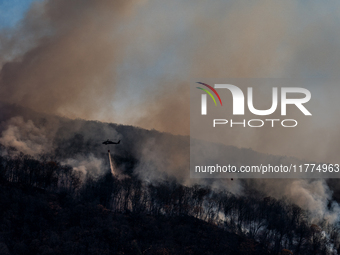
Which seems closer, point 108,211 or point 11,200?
point 11,200

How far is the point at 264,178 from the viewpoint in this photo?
143875 millimetres

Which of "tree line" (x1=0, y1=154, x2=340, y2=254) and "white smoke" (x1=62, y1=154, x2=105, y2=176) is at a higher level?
"white smoke" (x1=62, y1=154, x2=105, y2=176)

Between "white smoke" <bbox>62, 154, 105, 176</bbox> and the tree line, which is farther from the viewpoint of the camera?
"white smoke" <bbox>62, 154, 105, 176</bbox>

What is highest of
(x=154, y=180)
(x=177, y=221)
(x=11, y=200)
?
(x=154, y=180)

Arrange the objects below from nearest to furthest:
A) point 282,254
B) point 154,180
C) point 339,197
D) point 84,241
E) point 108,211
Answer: point 84,241
point 282,254
point 108,211
point 154,180
point 339,197

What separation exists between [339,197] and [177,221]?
84.8 meters

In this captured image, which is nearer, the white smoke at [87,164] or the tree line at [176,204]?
the tree line at [176,204]

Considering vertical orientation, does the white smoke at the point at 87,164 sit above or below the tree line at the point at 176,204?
above

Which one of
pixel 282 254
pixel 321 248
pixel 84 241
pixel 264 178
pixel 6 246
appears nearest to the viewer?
pixel 6 246

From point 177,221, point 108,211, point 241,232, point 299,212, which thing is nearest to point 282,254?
point 241,232

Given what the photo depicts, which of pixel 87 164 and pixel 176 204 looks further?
pixel 87 164

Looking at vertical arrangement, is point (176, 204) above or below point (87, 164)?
below

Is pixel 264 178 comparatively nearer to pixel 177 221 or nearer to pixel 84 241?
pixel 177 221

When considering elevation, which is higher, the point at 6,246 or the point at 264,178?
the point at 264,178
